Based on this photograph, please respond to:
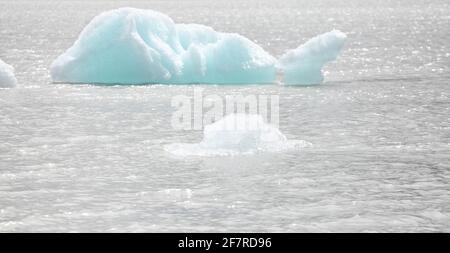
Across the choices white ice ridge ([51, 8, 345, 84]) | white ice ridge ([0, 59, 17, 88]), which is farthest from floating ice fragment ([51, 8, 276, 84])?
white ice ridge ([0, 59, 17, 88])

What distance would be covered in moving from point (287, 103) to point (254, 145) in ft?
23.4

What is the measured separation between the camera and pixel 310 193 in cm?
1550

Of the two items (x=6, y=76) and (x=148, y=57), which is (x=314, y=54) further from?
(x=6, y=76)

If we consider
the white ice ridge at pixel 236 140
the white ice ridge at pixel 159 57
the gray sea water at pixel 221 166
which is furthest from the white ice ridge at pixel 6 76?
the white ice ridge at pixel 236 140

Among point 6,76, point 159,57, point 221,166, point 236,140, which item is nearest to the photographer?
point 221,166

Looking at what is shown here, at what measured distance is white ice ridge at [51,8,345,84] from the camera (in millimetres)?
28797

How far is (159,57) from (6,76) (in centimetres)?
504

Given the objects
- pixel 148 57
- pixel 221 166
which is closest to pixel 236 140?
pixel 221 166

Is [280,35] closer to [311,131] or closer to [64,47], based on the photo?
[64,47]

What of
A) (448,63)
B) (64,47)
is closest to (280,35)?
(64,47)

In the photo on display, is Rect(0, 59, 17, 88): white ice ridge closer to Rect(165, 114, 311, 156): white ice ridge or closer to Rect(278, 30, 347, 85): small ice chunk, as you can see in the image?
Rect(278, 30, 347, 85): small ice chunk

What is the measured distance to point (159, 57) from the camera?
29.0 meters

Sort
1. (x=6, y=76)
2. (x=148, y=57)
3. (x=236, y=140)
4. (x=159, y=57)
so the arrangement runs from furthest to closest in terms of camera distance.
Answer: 1. (x=6, y=76)
2. (x=159, y=57)
3. (x=148, y=57)
4. (x=236, y=140)
